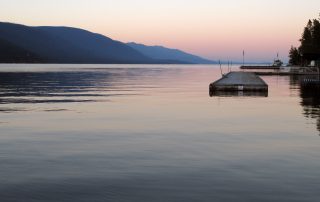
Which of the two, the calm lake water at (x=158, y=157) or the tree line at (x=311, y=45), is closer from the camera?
the calm lake water at (x=158, y=157)

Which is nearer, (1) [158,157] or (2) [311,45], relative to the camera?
(1) [158,157]

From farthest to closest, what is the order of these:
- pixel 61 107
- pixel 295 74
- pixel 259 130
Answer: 1. pixel 295 74
2. pixel 61 107
3. pixel 259 130

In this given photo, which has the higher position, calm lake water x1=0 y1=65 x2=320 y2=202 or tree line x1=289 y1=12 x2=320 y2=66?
tree line x1=289 y1=12 x2=320 y2=66

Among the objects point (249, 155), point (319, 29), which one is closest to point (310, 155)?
point (249, 155)

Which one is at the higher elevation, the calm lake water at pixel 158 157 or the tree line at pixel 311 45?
the tree line at pixel 311 45

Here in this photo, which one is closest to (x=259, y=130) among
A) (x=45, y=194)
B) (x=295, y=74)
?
(x=45, y=194)

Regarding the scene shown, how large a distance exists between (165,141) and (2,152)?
314 inches

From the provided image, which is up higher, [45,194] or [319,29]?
[319,29]

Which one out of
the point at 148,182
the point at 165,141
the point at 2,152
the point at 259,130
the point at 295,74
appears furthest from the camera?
the point at 295,74

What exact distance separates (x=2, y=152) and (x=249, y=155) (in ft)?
35.2

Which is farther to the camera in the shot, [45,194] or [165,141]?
[165,141]

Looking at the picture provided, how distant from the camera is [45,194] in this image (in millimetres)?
13844

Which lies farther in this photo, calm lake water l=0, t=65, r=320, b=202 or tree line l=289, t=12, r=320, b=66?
tree line l=289, t=12, r=320, b=66

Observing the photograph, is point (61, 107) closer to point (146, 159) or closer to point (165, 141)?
point (165, 141)
